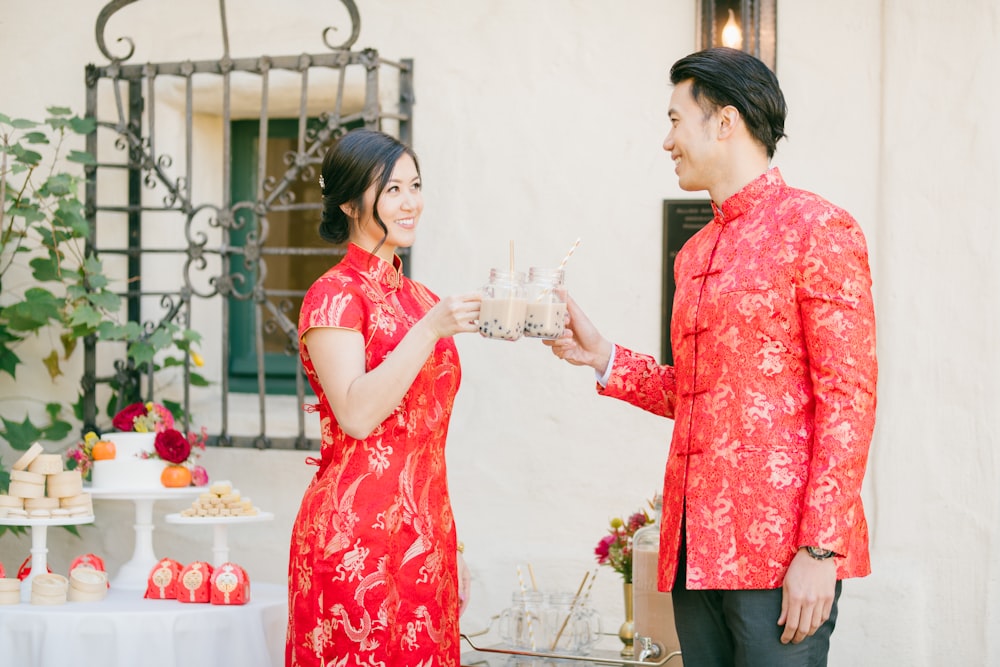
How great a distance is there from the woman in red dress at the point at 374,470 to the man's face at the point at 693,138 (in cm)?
52

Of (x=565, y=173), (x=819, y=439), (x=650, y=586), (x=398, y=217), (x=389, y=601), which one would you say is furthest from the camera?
(x=565, y=173)

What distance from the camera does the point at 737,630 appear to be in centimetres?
194

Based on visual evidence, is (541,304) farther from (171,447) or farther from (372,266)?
(171,447)

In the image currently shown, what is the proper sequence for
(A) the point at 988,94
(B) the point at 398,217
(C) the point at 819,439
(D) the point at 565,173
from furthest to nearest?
(D) the point at 565,173 < (A) the point at 988,94 < (B) the point at 398,217 < (C) the point at 819,439

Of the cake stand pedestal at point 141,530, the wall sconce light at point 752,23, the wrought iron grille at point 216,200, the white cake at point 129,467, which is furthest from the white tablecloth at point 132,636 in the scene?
the wall sconce light at point 752,23

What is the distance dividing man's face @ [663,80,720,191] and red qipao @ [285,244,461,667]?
619 mm

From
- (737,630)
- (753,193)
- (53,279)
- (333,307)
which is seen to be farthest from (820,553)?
(53,279)

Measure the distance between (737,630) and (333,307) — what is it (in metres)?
0.94

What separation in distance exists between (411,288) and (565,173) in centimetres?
152

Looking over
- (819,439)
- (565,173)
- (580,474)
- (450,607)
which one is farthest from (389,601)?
(565,173)

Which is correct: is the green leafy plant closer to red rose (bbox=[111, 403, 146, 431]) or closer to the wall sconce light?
red rose (bbox=[111, 403, 146, 431])

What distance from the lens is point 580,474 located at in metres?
3.95

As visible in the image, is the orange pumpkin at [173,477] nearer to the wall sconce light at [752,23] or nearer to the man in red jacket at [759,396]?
the man in red jacket at [759,396]

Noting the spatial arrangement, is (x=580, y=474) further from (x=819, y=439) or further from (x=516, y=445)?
(x=819, y=439)
